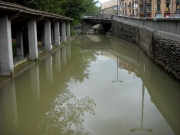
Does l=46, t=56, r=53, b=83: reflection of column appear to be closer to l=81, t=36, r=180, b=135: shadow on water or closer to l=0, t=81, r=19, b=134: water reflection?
l=0, t=81, r=19, b=134: water reflection

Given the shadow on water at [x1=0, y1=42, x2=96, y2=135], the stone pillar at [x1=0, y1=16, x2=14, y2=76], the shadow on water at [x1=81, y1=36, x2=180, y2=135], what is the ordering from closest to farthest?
the shadow on water at [x1=0, y1=42, x2=96, y2=135], the shadow on water at [x1=81, y1=36, x2=180, y2=135], the stone pillar at [x1=0, y1=16, x2=14, y2=76]

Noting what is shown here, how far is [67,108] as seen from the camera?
872 cm

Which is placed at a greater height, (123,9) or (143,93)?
(123,9)

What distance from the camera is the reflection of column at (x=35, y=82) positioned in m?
10.2

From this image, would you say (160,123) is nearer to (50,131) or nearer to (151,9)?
(50,131)

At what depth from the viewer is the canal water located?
7.04m

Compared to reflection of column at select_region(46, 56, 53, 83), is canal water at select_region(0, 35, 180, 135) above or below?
below

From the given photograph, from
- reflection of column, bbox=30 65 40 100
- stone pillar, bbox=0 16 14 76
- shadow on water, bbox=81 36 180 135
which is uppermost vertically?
stone pillar, bbox=0 16 14 76

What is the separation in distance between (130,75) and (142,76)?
2.24ft

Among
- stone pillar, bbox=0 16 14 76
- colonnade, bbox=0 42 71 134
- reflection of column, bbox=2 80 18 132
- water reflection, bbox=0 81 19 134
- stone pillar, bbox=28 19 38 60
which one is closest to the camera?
water reflection, bbox=0 81 19 134

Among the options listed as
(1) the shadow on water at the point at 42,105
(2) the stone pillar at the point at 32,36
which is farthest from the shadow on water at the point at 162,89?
(2) the stone pillar at the point at 32,36

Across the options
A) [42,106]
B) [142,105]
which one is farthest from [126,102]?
[42,106]

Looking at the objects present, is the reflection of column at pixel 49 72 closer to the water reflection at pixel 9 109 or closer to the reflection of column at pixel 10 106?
the reflection of column at pixel 10 106

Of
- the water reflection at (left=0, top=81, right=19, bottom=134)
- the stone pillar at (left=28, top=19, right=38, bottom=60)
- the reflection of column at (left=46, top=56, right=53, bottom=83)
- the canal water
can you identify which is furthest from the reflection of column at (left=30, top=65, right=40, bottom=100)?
the stone pillar at (left=28, top=19, right=38, bottom=60)
